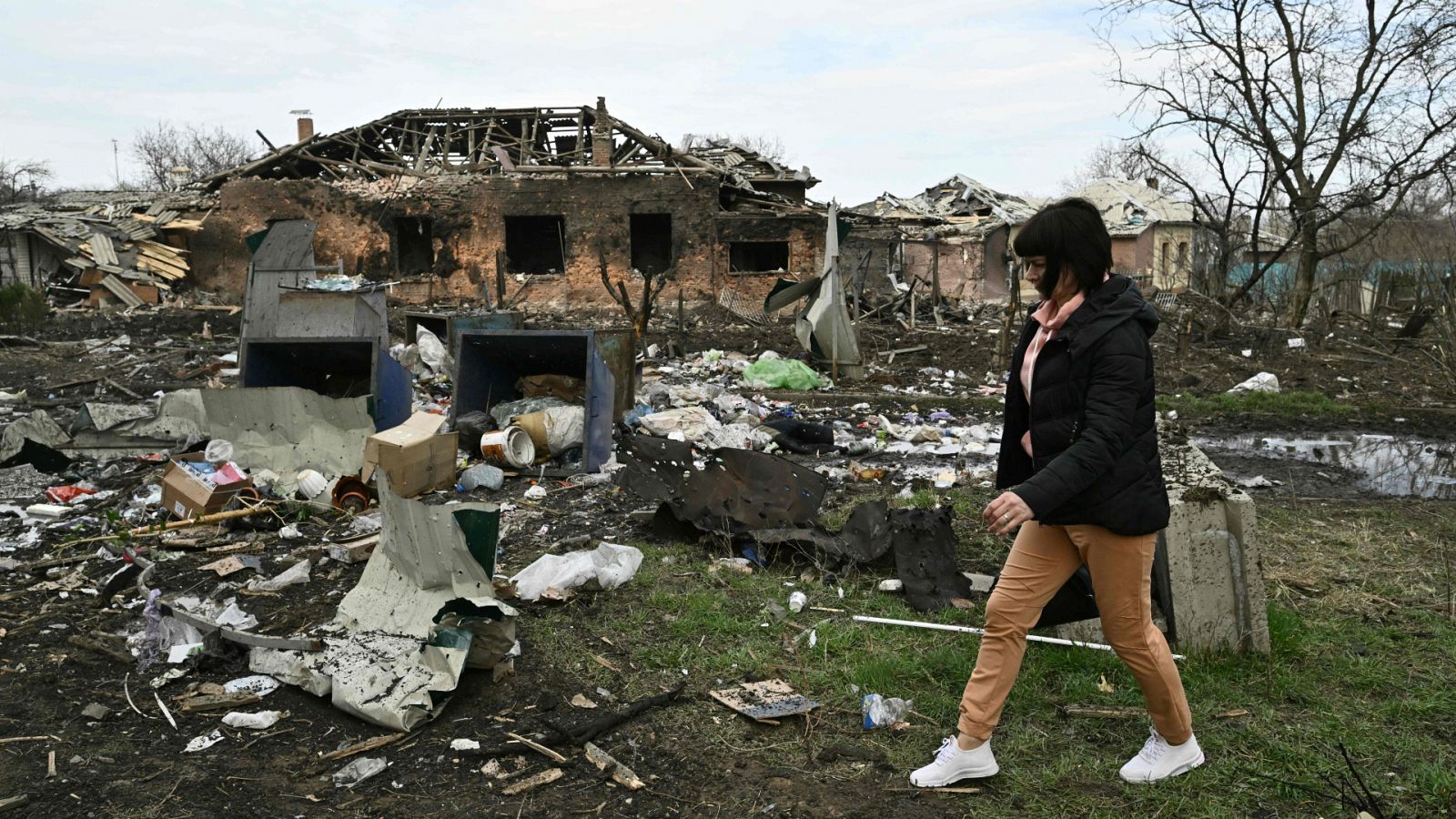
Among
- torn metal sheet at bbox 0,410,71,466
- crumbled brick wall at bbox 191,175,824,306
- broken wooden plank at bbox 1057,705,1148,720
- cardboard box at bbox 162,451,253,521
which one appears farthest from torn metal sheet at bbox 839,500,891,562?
crumbled brick wall at bbox 191,175,824,306

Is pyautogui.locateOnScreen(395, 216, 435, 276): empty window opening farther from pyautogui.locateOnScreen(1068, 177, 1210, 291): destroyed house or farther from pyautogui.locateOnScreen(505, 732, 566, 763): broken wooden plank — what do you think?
pyautogui.locateOnScreen(505, 732, 566, 763): broken wooden plank

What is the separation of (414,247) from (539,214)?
4091 mm

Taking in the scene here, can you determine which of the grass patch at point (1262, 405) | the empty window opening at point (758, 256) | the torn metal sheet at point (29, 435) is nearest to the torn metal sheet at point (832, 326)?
Result: the grass patch at point (1262, 405)

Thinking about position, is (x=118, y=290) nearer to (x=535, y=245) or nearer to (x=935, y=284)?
(x=535, y=245)

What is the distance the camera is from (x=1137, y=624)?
2.82m

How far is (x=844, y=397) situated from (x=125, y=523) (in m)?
7.23

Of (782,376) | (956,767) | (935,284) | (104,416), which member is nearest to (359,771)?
(956,767)

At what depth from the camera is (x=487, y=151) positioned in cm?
2314

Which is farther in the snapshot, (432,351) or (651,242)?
(651,242)

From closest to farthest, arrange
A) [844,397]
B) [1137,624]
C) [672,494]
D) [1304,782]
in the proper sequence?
[1137,624] → [1304,782] → [672,494] → [844,397]

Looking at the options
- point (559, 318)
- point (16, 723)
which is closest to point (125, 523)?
point (16, 723)

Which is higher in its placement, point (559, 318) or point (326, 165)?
point (326, 165)

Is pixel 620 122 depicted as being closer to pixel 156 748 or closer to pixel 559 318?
pixel 559 318

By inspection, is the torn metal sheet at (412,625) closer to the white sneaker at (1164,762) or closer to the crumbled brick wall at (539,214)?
the white sneaker at (1164,762)
